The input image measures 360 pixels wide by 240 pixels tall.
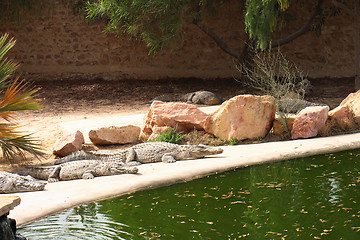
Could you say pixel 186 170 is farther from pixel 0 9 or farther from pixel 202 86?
pixel 0 9

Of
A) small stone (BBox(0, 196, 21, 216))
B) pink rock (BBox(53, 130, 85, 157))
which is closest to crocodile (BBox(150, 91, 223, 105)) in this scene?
pink rock (BBox(53, 130, 85, 157))

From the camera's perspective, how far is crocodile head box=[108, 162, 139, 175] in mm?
7812

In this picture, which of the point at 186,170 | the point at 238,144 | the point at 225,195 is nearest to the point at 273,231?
the point at 225,195

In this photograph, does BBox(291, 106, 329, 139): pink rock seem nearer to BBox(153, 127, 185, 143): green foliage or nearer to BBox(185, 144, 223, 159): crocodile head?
BBox(185, 144, 223, 159): crocodile head

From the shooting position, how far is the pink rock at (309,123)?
9766 millimetres

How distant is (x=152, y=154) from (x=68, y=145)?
1545 mm

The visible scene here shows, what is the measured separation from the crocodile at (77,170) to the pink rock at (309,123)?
351 centimetres

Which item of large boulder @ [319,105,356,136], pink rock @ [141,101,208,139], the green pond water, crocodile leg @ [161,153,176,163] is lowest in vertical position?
the green pond water

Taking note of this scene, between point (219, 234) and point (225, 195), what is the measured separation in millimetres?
1406

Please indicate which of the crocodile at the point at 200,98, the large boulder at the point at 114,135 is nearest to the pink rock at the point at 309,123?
the large boulder at the point at 114,135

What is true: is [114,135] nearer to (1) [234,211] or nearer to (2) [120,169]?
(2) [120,169]

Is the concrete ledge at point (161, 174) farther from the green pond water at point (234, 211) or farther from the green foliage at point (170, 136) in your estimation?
the green foliage at point (170, 136)

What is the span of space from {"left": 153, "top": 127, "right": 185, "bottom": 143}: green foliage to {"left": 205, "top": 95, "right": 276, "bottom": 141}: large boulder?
674 millimetres

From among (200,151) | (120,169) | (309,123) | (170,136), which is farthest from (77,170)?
(309,123)
